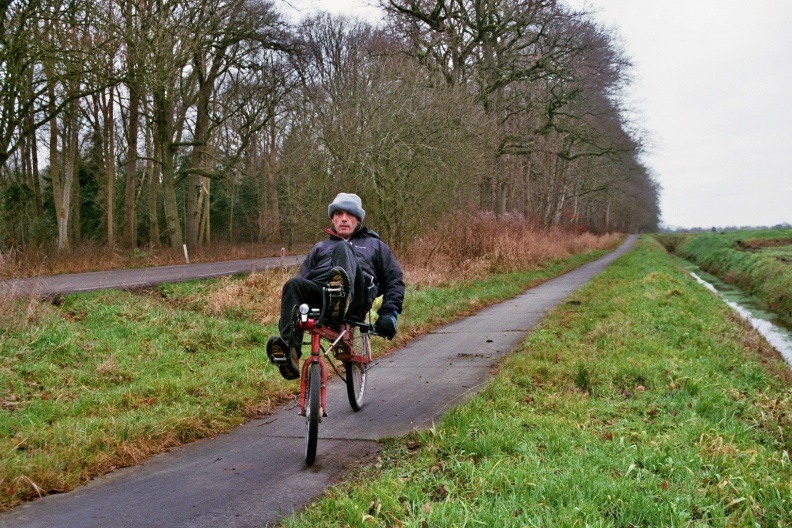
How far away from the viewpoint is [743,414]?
5.54 metres

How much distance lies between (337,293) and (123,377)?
151 inches

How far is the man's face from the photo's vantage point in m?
4.99

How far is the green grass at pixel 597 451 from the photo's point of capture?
3262 millimetres

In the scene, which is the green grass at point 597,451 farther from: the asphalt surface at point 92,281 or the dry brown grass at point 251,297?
the asphalt surface at point 92,281

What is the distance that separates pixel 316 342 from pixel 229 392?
2.18 meters

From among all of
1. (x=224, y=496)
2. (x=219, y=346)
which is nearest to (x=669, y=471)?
(x=224, y=496)

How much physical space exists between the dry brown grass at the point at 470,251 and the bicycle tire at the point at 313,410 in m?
10.1

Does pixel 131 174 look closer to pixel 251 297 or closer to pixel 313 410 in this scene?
pixel 251 297

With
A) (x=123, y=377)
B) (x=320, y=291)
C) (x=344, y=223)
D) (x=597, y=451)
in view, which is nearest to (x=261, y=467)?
(x=320, y=291)

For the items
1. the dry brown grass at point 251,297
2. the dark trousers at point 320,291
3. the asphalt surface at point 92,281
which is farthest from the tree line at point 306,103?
the dark trousers at point 320,291

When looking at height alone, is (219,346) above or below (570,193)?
below

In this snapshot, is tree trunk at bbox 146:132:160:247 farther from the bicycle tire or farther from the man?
the bicycle tire

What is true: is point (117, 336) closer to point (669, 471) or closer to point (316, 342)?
point (316, 342)

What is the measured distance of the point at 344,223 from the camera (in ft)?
16.4
